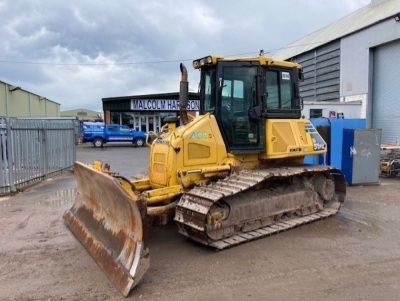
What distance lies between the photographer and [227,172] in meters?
6.34

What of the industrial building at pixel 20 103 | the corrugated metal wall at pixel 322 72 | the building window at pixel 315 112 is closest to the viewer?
the building window at pixel 315 112

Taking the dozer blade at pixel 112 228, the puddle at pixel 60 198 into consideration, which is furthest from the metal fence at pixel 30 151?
the dozer blade at pixel 112 228

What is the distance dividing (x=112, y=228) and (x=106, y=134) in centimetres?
2439

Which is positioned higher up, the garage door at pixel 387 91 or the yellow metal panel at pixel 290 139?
the garage door at pixel 387 91

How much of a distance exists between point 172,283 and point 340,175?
4.68 meters

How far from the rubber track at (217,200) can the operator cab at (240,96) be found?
604 millimetres

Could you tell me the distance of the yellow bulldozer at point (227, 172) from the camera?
5363 millimetres

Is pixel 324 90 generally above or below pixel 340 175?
above

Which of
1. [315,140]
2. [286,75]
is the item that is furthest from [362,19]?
[286,75]

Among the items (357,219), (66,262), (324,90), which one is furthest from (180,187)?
(324,90)

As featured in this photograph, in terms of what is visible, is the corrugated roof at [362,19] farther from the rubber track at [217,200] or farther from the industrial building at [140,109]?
the rubber track at [217,200]

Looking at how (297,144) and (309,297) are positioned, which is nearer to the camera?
(309,297)

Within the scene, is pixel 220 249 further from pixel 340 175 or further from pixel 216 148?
pixel 340 175

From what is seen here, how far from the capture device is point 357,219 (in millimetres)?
7031
